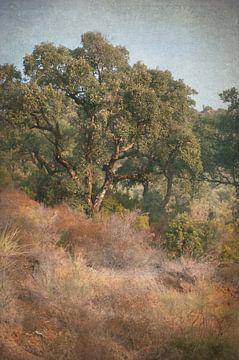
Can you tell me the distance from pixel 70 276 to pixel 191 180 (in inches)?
510

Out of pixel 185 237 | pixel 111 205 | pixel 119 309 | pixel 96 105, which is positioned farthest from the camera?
pixel 111 205

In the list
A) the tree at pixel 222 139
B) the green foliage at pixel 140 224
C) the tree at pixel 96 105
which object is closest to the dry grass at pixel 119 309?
the green foliage at pixel 140 224

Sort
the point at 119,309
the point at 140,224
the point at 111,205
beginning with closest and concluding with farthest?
the point at 119,309 < the point at 140,224 < the point at 111,205

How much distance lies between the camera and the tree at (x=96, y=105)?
630 inches

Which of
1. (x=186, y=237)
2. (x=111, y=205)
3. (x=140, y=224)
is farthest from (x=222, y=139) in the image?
(x=186, y=237)

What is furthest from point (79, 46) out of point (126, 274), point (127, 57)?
point (126, 274)

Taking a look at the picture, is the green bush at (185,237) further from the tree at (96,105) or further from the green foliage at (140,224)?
the tree at (96,105)

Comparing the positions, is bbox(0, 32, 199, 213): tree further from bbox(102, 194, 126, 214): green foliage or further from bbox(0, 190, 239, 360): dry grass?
bbox(0, 190, 239, 360): dry grass

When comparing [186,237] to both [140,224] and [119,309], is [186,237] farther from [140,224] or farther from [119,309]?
[119,309]

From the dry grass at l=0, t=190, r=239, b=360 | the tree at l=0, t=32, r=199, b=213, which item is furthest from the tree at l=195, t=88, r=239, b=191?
the dry grass at l=0, t=190, r=239, b=360

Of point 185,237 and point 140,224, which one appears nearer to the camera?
point 185,237

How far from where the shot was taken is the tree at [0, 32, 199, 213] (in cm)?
1600

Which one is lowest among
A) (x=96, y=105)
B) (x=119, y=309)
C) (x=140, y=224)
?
(x=119, y=309)

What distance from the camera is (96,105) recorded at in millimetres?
16438
